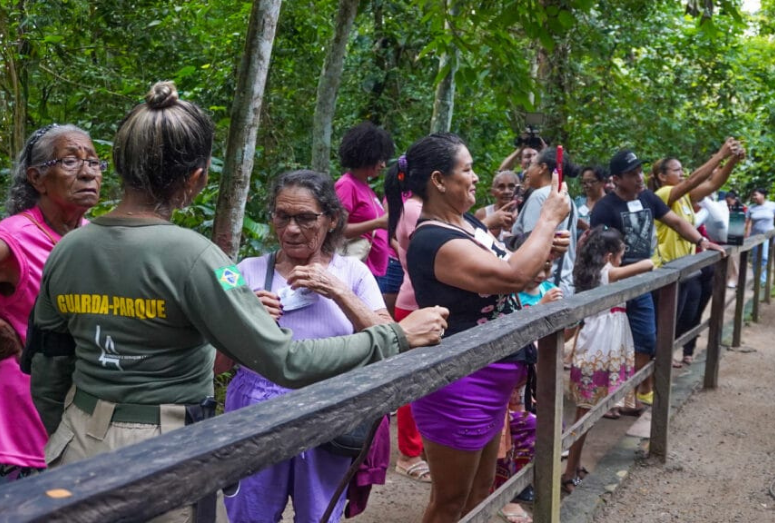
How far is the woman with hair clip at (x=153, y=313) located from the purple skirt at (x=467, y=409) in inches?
38.1

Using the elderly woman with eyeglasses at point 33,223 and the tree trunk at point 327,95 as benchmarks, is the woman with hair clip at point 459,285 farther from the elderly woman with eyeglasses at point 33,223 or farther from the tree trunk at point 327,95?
the tree trunk at point 327,95

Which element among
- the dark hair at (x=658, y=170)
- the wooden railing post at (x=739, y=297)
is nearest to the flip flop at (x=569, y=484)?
the dark hair at (x=658, y=170)

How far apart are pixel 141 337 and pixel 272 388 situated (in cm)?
93

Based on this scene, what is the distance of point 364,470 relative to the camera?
109 inches

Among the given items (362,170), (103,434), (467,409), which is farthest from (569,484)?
(103,434)

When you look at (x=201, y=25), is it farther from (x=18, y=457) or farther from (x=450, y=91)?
(x=18, y=457)

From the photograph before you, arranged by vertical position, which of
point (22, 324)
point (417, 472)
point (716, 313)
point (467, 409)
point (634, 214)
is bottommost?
point (417, 472)

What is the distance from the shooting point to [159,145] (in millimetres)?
1853

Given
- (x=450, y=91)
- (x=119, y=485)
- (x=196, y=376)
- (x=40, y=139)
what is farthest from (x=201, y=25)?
(x=119, y=485)

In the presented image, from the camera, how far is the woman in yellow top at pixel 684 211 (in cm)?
639

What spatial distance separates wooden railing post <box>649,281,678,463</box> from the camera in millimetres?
4715

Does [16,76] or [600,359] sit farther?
[16,76]

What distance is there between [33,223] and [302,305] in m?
0.91

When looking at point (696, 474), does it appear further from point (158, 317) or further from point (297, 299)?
point (158, 317)
